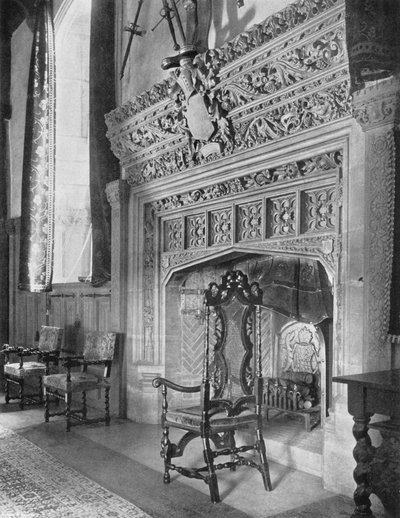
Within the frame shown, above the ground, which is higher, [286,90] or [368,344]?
[286,90]

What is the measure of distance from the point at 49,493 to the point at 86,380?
6.72 ft

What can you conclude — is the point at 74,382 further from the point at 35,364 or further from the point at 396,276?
the point at 396,276

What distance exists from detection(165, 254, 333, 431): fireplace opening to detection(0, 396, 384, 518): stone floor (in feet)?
0.90

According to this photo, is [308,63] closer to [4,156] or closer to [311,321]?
[311,321]

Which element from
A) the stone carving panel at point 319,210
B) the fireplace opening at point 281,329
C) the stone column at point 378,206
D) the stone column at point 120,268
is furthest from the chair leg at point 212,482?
the stone column at point 120,268

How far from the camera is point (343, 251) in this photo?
395 centimetres

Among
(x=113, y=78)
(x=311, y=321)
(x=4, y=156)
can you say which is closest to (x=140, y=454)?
(x=311, y=321)

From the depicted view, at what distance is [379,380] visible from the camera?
121 inches

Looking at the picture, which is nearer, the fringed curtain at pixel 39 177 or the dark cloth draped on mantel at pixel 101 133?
the dark cloth draped on mantel at pixel 101 133

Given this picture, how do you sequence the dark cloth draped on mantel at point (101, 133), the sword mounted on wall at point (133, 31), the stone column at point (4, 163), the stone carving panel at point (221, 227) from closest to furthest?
the stone carving panel at point (221, 227)
the sword mounted on wall at point (133, 31)
the dark cloth draped on mantel at point (101, 133)
the stone column at point (4, 163)

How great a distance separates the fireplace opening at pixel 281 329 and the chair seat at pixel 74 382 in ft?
2.43

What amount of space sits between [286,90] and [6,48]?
689 centimetres

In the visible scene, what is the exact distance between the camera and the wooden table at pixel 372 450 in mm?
3059

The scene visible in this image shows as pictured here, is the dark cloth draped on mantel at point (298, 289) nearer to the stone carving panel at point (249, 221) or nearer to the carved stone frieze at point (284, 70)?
the stone carving panel at point (249, 221)
